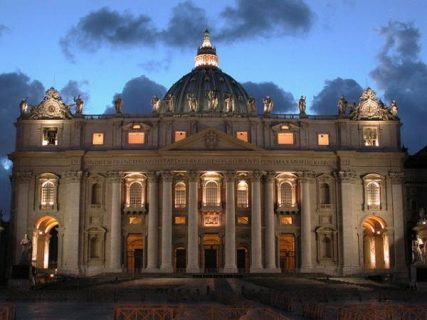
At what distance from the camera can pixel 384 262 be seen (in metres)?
83.9

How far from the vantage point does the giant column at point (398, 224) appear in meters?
81.8

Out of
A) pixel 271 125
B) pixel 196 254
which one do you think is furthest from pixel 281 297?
pixel 271 125

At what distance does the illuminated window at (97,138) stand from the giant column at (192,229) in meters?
11.3

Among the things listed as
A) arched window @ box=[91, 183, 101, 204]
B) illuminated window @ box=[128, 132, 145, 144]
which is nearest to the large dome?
illuminated window @ box=[128, 132, 145, 144]

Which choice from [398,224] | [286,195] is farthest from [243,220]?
[398,224]

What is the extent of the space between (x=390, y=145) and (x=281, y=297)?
5096 cm

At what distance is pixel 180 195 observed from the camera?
83.7 metres

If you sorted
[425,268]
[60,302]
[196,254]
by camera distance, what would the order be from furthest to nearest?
Answer: [196,254], [425,268], [60,302]

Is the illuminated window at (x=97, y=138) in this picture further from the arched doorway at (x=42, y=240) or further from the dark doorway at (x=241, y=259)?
the dark doorway at (x=241, y=259)

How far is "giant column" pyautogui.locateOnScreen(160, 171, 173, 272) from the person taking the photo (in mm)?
80375

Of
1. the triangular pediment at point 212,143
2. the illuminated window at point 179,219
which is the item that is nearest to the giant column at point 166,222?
the illuminated window at point 179,219

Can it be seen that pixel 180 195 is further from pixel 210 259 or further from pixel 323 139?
pixel 323 139

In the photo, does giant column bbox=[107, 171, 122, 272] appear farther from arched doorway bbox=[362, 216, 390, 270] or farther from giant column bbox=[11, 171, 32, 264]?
arched doorway bbox=[362, 216, 390, 270]

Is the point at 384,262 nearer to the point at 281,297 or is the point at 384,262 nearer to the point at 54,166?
the point at 54,166
